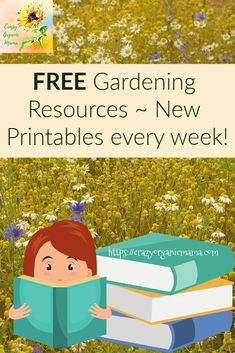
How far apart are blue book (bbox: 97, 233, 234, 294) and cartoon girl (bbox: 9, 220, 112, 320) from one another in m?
0.11

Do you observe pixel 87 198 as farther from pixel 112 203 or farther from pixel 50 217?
pixel 50 217

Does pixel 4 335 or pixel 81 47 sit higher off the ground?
pixel 81 47

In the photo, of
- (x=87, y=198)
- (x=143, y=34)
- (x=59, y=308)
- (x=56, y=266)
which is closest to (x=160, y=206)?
(x=87, y=198)

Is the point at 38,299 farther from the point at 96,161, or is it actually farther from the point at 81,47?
the point at 81,47

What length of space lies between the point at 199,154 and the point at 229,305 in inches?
45.3

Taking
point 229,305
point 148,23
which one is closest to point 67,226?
point 229,305

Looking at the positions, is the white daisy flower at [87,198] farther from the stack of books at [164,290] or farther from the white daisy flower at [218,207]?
the stack of books at [164,290]

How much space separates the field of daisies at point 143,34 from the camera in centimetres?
597

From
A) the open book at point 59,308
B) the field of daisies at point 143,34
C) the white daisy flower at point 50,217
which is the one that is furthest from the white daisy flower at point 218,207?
the field of daisies at point 143,34

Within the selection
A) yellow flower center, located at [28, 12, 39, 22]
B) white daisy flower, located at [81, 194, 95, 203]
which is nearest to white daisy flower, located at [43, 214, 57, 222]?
white daisy flower, located at [81, 194, 95, 203]

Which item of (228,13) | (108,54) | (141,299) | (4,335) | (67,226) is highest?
(228,13)

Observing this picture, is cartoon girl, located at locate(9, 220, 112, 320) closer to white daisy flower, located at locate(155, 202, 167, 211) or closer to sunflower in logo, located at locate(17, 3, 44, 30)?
white daisy flower, located at locate(155, 202, 167, 211)

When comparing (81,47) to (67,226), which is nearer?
(67,226)

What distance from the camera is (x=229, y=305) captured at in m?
2.72
